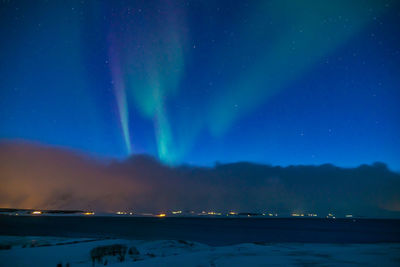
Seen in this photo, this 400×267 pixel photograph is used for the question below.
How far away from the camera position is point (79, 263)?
86.3 feet

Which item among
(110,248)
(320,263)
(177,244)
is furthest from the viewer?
(177,244)

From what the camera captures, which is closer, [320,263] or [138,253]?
[320,263]

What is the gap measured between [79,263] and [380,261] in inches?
964

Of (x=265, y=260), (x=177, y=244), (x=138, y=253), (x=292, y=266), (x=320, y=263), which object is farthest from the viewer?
(x=177, y=244)

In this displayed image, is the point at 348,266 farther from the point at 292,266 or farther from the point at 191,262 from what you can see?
the point at 191,262

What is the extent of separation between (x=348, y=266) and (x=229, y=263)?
8.47 metres

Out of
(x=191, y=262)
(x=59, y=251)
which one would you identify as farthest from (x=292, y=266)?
(x=59, y=251)

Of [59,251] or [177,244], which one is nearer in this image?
[59,251]

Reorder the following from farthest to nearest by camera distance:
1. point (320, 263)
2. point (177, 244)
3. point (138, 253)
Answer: point (177, 244) → point (138, 253) → point (320, 263)

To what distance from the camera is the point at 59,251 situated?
32875 millimetres

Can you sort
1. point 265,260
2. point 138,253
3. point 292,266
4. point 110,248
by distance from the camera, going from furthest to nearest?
point 110,248
point 138,253
point 265,260
point 292,266

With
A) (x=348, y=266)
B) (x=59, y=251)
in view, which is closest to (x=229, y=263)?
(x=348, y=266)

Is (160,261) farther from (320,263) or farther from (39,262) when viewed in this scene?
(320,263)

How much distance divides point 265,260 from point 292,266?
11.5 feet
